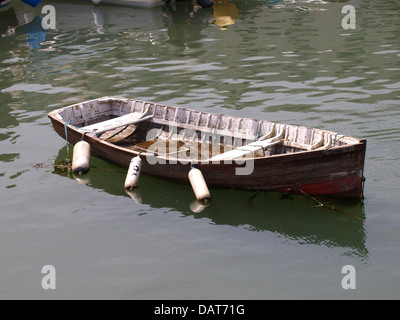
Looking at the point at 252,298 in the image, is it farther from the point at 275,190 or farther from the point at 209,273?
the point at 275,190

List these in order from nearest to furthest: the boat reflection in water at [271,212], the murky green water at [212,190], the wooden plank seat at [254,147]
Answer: the murky green water at [212,190] → the boat reflection in water at [271,212] → the wooden plank seat at [254,147]

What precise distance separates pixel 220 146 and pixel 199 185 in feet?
8.96

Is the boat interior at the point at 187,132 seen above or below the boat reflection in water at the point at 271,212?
above

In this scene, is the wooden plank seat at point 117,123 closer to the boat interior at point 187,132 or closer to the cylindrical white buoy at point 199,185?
the boat interior at point 187,132

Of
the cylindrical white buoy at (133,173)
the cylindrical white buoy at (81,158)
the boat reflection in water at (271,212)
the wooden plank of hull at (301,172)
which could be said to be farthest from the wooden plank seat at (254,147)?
the cylindrical white buoy at (81,158)

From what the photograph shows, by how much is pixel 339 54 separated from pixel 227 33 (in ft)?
21.9

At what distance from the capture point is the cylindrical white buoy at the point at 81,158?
14.9 meters

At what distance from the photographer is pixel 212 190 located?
14281 mm

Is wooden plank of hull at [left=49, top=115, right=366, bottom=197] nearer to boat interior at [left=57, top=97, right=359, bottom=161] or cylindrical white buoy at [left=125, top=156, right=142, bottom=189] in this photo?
boat interior at [left=57, top=97, right=359, bottom=161]

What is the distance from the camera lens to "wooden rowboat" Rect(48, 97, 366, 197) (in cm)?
1300
